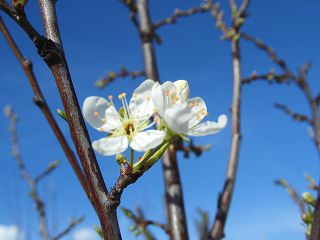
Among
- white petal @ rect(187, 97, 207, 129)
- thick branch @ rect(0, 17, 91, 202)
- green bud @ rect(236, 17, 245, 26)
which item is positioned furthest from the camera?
green bud @ rect(236, 17, 245, 26)

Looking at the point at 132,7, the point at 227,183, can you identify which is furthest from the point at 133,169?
the point at 132,7

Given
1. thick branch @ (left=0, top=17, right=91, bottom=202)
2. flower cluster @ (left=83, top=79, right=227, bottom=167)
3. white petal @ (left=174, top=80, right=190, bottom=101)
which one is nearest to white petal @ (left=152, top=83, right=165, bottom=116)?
flower cluster @ (left=83, top=79, right=227, bottom=167)

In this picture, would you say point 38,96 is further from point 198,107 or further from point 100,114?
point 198,107

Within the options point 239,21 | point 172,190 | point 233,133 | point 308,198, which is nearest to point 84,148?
point 308,198

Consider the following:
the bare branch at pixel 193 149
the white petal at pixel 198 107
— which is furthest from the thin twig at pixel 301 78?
the white petal at pixel 198 107

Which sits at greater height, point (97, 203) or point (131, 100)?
point (131, 100)

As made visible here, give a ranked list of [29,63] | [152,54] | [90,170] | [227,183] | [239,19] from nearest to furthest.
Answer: [90,170]
[29,63]
[227,183]
[239,19]
[152,54]

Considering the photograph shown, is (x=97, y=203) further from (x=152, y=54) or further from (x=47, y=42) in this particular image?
(x=152, y=54)

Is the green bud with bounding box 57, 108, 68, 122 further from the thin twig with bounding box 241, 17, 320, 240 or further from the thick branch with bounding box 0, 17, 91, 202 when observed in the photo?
the thin twig with bounding box 241, 17, 320, 240
